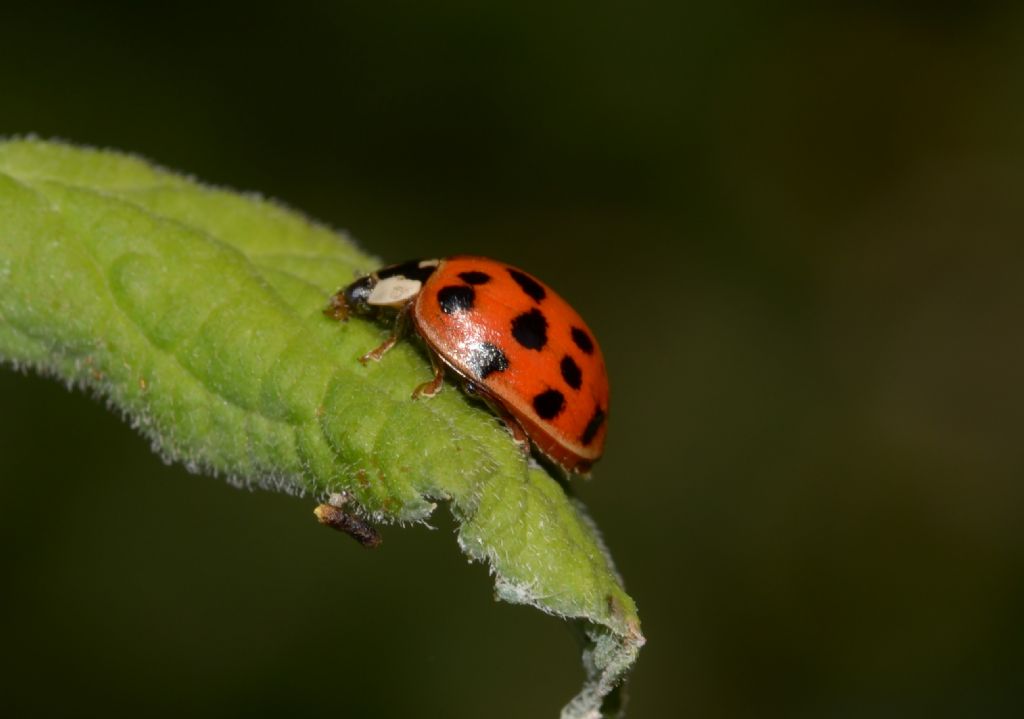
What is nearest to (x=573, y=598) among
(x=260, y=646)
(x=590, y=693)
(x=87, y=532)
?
(x=590, y=693)

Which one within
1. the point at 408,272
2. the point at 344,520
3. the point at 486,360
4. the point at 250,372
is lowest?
the point at 344,520

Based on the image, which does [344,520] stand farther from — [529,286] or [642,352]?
[642,352]

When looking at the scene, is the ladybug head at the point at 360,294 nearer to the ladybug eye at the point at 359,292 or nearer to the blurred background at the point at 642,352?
the ladybug eye at the point at 359,292

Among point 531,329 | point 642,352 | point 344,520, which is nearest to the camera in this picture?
point 344,520

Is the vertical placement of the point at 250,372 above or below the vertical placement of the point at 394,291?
A: below

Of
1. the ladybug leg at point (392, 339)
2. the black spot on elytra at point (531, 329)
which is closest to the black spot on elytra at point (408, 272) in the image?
the ladybug leg at point (392, 339)

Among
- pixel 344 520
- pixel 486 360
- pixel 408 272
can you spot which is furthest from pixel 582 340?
pixel 344 520

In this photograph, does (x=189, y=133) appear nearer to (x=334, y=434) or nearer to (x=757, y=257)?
(x=757, y=257)

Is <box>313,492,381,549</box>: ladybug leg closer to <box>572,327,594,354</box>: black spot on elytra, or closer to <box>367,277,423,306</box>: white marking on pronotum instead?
<box>367,277,423,306</box>: white marking on pronotum
